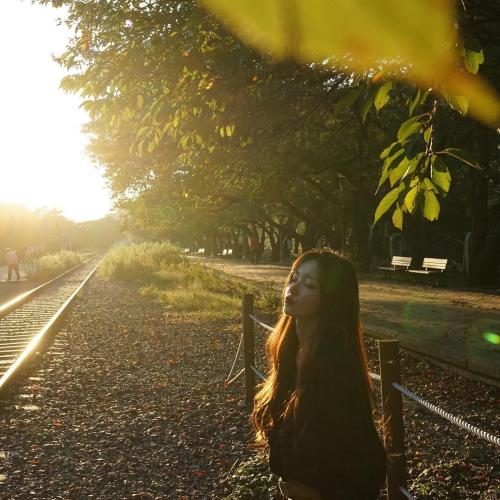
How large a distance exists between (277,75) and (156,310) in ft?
34.6

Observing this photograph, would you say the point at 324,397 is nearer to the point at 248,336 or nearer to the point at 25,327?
the point at 248,336

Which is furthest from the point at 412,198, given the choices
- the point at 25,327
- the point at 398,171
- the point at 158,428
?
the point at 25,327

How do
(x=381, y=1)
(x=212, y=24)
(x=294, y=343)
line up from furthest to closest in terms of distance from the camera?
1. (x=212, y=24)
2. (x=381, y=1)
3. (x=294, y=343)

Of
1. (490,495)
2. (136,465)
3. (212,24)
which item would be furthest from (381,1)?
(136,465)

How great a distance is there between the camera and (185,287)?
73.4 feet

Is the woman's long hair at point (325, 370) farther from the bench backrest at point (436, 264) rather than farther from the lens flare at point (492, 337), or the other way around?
the bench backrest at point (436, 264)

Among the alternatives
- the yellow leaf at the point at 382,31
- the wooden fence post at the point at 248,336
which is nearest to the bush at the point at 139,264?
the wooden fence post at the point at 248,336

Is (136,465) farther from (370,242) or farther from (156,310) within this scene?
(370,242)

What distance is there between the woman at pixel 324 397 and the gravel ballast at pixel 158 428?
2.15 metres

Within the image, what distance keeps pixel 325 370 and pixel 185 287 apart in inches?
802

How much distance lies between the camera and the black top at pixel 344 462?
2.13 metres

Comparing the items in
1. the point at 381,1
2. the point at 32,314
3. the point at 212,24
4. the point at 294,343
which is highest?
the point at 212,24

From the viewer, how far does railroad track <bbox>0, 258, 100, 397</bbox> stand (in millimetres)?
9115

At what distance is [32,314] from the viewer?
16.4m
